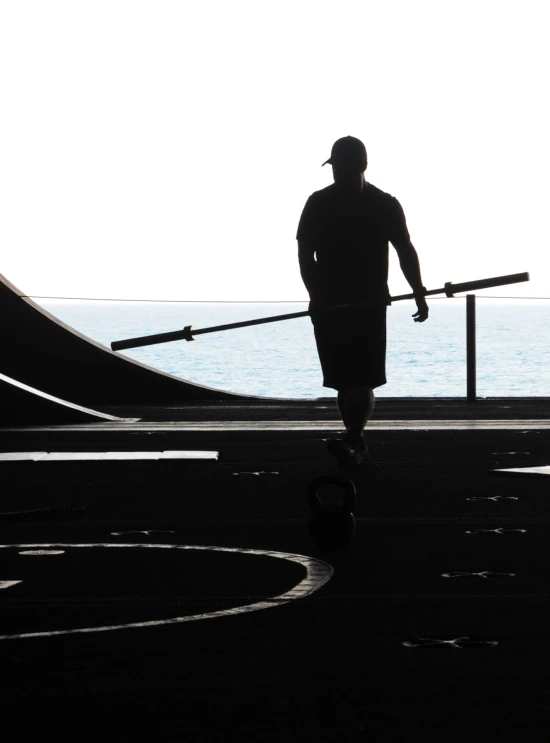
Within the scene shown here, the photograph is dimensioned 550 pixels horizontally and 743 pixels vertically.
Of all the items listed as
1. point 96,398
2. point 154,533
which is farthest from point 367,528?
point 96,398

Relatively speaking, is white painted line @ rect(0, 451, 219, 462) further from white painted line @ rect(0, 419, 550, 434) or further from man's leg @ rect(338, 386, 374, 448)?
white painted line @ rect(0, 419, 550, 434)

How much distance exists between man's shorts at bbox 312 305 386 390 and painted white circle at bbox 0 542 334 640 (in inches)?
93.1

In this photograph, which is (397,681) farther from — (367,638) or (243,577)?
(243,577)

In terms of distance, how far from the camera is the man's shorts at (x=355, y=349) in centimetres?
579

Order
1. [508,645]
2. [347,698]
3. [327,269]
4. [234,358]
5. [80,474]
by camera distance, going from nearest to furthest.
→ [347,698] < [508,645] < [80,474] < [327,269] < [234,358]

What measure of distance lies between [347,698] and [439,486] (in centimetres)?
285

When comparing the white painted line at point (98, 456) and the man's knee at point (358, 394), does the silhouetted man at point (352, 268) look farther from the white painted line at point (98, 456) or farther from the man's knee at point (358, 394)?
the white painted line at point (98, 456)

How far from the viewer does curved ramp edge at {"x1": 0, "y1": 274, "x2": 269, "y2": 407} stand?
10.6 meters

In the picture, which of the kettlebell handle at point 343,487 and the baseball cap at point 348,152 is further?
the baseball cap at point 348,152

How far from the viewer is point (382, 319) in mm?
5867

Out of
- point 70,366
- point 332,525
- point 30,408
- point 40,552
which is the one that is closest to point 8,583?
point 40,552

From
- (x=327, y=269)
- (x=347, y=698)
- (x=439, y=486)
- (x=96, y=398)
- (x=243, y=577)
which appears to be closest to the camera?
(x=347, y=698)

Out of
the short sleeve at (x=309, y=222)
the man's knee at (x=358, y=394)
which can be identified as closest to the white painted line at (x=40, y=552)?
the man's knee at (x=358, y=394)

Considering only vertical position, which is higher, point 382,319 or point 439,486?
point 382,319
